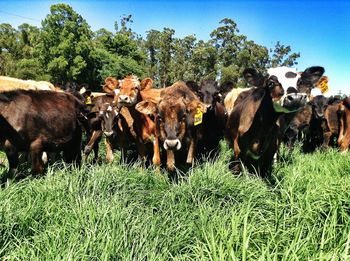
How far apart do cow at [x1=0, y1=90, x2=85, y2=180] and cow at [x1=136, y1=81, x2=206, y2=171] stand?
153cm

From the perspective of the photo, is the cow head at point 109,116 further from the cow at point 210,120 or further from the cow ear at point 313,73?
the cow ear at point 313,73

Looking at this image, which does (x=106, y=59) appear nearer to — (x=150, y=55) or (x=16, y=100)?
(x=150, y=55)

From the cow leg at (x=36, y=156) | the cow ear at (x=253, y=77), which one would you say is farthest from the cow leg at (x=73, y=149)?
the cow ear at (x=253, y=77)

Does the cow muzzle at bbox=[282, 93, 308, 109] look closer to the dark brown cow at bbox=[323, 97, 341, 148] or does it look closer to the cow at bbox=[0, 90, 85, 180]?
the cow at bbox=[0, 90, 85, 180]

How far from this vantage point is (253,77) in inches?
224

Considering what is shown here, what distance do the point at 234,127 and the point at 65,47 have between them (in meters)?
26.1

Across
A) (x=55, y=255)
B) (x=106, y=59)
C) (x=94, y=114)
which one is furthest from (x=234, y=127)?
(x=106, y=59)

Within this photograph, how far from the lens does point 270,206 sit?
414 centimetres

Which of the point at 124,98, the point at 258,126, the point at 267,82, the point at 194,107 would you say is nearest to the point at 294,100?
the point at 267,82

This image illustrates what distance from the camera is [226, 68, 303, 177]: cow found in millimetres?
5516

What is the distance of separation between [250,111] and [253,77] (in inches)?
21.2

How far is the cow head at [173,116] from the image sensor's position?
5199 mm

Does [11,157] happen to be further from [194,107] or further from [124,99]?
[194,107]

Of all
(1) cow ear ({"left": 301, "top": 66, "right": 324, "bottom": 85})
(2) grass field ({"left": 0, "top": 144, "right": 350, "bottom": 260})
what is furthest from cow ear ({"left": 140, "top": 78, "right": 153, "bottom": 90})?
(1) cow ear ({"left": 301, "top": 66, "right": 324, "bottom": 85})
